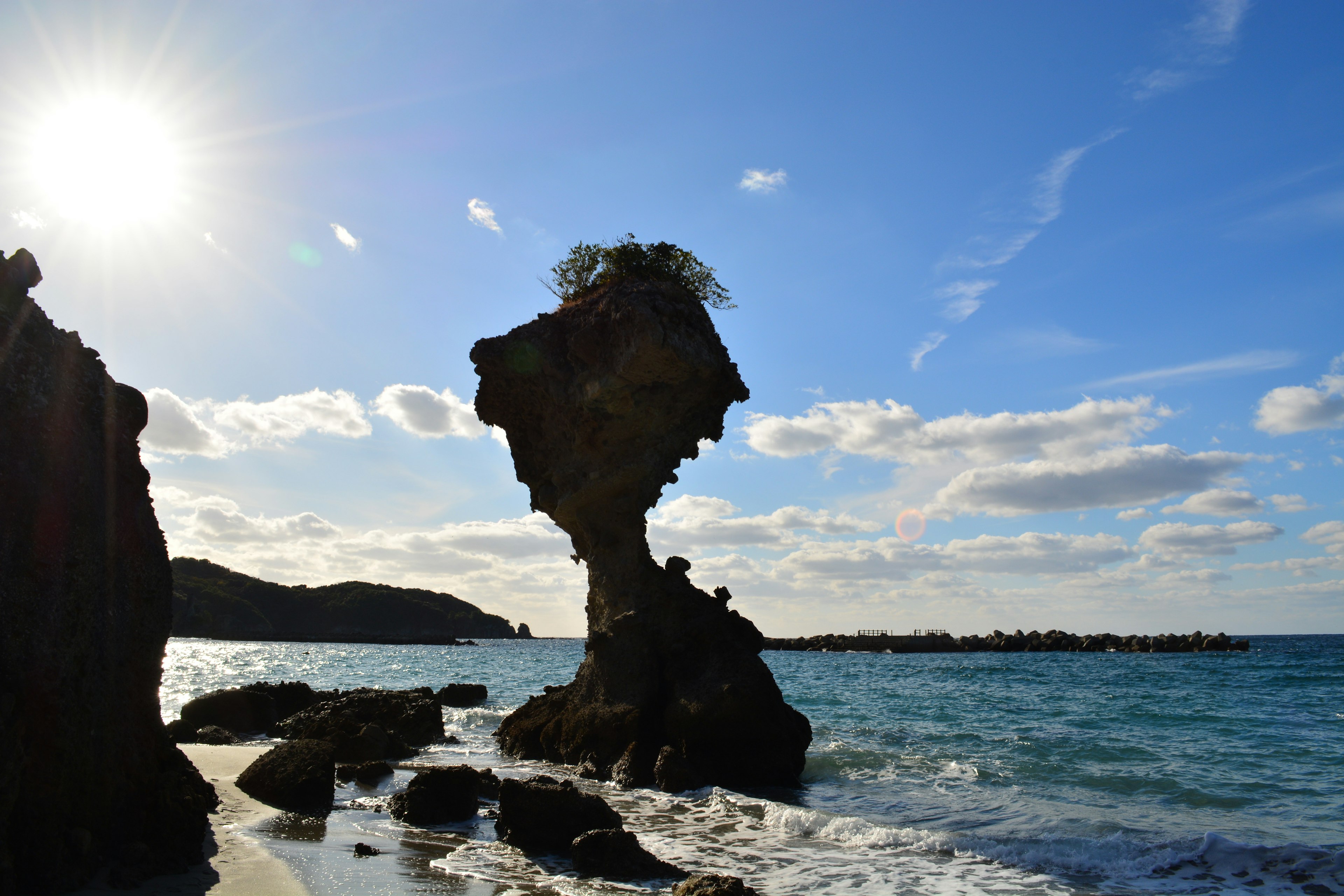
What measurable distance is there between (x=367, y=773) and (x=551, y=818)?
5.31 meters

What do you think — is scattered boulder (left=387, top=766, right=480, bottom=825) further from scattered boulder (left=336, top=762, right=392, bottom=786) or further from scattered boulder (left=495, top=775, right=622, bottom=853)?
scattered boulder (left=336, top=762, right=392, bottom=786)

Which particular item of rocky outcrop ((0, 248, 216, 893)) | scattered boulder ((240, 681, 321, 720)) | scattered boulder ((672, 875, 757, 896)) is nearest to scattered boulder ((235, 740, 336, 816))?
rocky outcrop ((0, 248, 216, 893))

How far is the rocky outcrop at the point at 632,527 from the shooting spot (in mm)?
13531

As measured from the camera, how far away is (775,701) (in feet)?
46.3

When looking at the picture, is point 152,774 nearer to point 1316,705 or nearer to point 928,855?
point 928,855

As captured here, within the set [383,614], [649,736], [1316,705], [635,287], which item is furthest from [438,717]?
[383,614]

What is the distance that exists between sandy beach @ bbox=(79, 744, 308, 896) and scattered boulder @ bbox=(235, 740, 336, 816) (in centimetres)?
13

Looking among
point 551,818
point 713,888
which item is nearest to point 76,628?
point 551,818

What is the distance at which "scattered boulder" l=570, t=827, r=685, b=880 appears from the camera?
25.6ft

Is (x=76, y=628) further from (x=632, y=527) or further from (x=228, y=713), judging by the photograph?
(x=228, y=713)

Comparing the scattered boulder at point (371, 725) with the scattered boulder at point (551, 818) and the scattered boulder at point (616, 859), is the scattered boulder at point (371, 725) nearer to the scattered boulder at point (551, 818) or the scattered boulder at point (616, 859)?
the scattered boulder at point (551, 818)

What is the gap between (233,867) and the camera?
7039 millimetres

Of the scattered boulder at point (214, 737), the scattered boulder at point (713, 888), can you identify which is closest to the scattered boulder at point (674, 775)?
the scattered boulder at point (713, 888)

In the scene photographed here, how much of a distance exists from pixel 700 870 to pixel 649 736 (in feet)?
19.2
